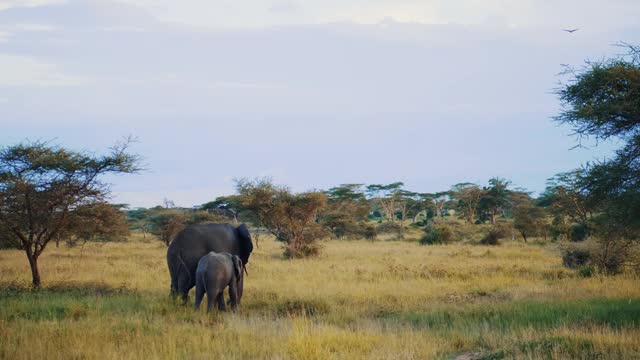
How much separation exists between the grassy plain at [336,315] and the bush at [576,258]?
588mm

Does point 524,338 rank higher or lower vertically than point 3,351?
lower

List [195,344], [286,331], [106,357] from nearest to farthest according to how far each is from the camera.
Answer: [106,357] → [195,344] → [286,331]

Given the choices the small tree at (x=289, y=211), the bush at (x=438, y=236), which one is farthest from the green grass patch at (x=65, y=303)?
the bush at (x=438, y=236)

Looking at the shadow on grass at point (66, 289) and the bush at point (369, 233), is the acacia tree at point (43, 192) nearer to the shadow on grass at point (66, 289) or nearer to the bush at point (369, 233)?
the shadow on grass at point (66, 289)

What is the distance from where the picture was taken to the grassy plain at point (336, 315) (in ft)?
25.3

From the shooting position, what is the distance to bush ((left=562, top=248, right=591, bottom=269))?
20281mm

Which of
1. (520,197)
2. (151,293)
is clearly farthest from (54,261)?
(520,197)

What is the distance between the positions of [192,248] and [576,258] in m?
13.8

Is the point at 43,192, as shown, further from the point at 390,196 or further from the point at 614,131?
the point at 390,196

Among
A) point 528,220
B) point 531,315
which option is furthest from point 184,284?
point 528,220

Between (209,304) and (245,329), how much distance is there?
2.35 m

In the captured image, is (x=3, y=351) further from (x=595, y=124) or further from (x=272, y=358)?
(x=595, y=124)

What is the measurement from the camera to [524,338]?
853 cm

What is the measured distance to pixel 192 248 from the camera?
43.8 ft
